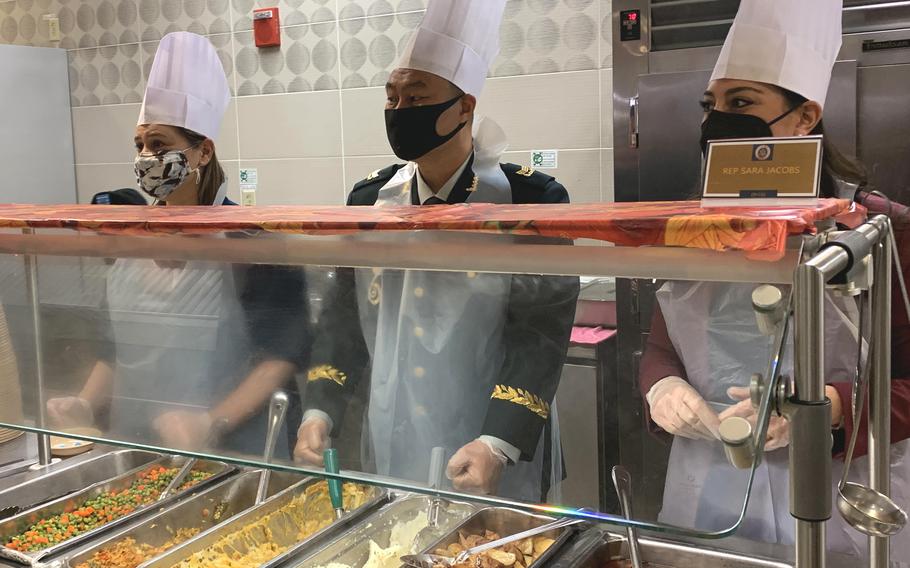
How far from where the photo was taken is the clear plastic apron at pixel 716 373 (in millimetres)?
718

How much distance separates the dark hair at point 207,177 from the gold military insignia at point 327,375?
1.61m

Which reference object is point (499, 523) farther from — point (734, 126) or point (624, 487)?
point (734, 126)

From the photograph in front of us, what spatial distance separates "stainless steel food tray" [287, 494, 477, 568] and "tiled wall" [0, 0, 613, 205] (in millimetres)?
1939

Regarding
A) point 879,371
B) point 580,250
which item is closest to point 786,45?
point 879,371

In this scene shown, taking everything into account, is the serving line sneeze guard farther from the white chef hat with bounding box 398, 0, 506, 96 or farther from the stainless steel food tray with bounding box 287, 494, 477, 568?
the white chef hat with bounding box 398, 0, 506, 96

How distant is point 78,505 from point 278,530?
473 mm

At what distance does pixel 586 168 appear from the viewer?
3209 mm

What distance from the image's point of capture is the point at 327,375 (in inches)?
37.9

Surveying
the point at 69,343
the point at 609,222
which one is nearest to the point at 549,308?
the point at 609,222

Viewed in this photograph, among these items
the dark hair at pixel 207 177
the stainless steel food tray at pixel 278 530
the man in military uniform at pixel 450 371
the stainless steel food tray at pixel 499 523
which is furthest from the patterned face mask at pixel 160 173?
the man in military uniform at pixel 450 371

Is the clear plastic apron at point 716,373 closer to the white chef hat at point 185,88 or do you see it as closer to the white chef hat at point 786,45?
the white chef hat at point 786,45

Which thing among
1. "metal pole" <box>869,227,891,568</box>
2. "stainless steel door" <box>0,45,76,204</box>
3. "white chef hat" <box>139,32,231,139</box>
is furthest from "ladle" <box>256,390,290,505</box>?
"stainless steel door" <box>0,45,76,204</box>

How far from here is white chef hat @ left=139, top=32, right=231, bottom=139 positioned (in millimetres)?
2492

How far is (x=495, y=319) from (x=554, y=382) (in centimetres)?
10
